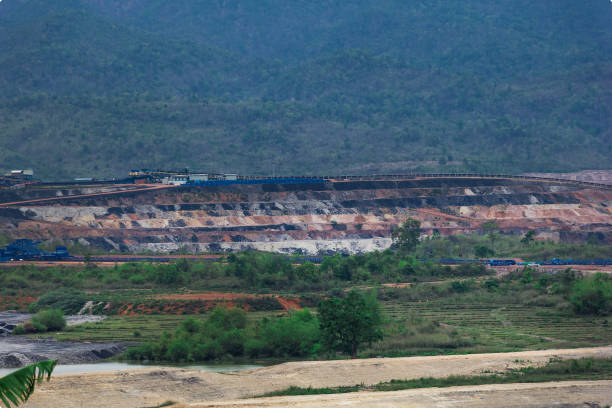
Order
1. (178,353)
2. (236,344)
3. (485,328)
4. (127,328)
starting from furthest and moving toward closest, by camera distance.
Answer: (127,328)
(485,328)
(236,344)
(178,353)

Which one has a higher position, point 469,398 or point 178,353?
point 469,398

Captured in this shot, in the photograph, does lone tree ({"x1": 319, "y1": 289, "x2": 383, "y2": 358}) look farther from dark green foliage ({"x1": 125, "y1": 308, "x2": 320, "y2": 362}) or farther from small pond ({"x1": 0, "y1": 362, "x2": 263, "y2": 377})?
small pond ({"x1": 0, "y1": 362, "x2": 263, "y2": 377})

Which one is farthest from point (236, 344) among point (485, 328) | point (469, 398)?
point (469, 398)

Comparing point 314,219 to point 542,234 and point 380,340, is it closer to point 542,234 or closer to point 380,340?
point 542,234

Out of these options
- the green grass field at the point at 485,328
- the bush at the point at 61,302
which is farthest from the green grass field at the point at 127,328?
the green grass field at the point at 485,328

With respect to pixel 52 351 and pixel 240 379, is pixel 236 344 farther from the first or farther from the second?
pixel 240 379

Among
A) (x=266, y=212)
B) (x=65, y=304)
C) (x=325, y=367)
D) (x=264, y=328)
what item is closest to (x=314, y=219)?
(x=266, y=212)
